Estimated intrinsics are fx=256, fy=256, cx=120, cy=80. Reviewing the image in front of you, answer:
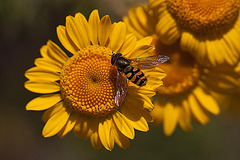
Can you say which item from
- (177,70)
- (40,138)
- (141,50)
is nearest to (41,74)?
(141,50)

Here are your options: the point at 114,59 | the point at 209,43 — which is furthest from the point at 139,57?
the point at 209,43

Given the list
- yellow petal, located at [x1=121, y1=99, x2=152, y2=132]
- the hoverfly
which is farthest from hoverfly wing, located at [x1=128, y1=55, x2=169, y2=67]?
yellow petal, located at [x1=121, y1=99, x2=152, y2=132]

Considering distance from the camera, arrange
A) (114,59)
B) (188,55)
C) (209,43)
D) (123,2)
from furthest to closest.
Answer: (123,2), (188,55), (209,43), (114,59)

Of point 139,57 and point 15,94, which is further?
point 15,94

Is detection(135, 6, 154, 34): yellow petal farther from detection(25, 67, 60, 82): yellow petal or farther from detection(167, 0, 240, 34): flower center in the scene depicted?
detection(25, 67, 60, 82): yellow petal

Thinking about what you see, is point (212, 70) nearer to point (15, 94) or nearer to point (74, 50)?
point (74, 50)
